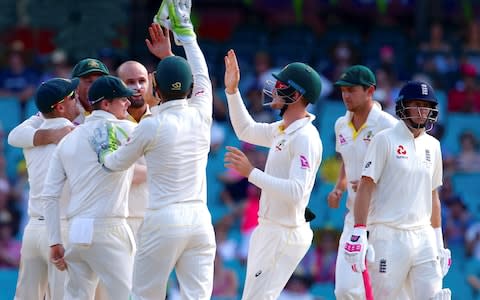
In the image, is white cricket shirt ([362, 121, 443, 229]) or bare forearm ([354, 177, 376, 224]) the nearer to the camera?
bare forearm ([354, 177, 376, 224])

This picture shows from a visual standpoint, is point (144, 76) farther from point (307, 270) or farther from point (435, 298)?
point (307, 270)

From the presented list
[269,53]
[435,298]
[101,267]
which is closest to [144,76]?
A: [101,267]

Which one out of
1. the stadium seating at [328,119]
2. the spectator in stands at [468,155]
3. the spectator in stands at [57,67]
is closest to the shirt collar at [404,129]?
the stadium seating at [328,119]

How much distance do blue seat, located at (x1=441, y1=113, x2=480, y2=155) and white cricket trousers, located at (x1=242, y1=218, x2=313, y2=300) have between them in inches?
318

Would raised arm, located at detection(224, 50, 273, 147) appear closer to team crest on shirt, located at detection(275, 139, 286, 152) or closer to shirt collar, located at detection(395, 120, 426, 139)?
team crest on shirt, located at detection(275, 139, 286, 152)

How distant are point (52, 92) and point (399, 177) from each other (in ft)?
9.15

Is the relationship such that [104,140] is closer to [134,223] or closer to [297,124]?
[134,223]

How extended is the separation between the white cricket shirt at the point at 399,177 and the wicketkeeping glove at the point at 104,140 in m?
1.95

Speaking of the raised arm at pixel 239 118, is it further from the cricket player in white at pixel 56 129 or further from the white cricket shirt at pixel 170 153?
the white cricket shirt at pixel 170 153

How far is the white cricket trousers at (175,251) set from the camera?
9641 mm

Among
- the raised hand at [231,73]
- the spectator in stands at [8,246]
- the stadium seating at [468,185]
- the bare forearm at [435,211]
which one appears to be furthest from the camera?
the stadium seating at [468,185]

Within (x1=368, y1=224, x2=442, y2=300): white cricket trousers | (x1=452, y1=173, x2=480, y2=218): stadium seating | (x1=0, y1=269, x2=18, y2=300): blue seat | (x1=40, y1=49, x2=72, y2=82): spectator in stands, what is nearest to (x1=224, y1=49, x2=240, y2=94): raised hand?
(x1=368, y1=224, x2=442, y2=300): white cricket trousers

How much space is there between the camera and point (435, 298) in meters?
10.3

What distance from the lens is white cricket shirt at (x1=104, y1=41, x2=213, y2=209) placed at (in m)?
9.67
